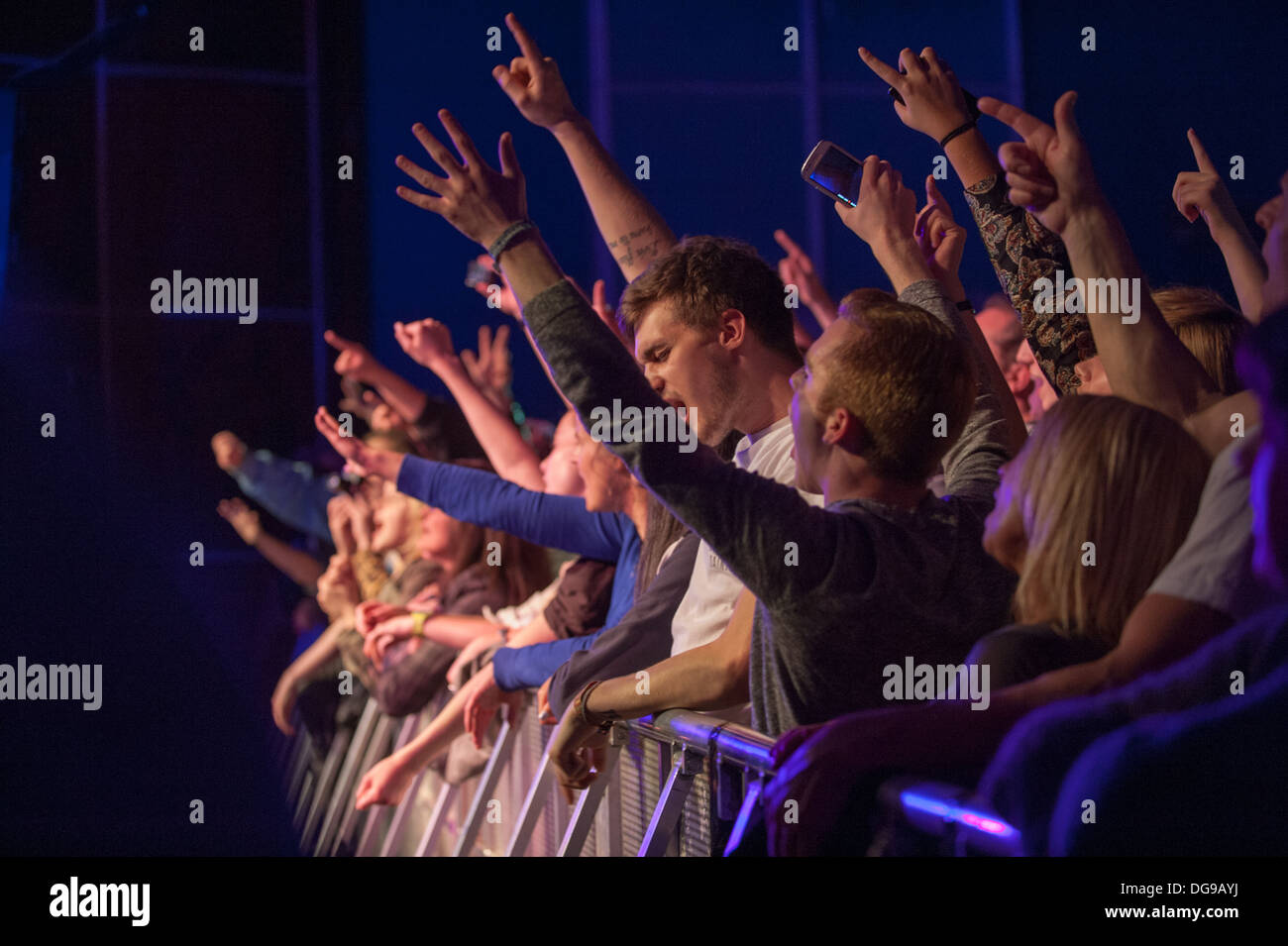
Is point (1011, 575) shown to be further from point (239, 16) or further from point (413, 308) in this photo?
point (239, 16)

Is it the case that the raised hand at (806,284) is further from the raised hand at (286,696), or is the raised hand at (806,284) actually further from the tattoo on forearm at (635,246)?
the raised hand at (286,696)

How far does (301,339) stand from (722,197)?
7.19ft

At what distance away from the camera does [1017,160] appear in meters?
1.65

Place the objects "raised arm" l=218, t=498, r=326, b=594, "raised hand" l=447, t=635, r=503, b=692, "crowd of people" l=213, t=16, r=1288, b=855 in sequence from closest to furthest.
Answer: "crowd of people" l=213, t=16, r=1288, b=855 < "raised hand" l=447, t=635, r=503, b=692 < "raised arm" l=218, t=498, r=326, b=594

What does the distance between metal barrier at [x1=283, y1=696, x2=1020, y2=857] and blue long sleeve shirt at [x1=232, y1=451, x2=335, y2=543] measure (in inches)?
64.6

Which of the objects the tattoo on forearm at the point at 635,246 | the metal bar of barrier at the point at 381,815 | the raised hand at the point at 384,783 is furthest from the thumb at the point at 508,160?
the metal bar of barrier at the point at 381,815

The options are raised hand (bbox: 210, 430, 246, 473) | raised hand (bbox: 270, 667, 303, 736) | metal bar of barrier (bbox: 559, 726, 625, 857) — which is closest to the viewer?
metal bar of barrier (bbox: 559, 726, 625, 857)

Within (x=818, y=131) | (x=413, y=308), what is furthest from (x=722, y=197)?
(x=413, y=308)

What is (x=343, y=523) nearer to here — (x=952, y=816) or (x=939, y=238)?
(x=939, y=238)

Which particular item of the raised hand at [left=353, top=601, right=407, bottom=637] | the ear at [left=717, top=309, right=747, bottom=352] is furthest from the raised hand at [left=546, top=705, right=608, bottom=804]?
the raised hand at [left=353, top=601, right=407, bottom=637]

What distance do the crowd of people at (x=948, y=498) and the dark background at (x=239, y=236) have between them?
7.86 feet

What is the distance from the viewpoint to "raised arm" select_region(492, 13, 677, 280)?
1919 mm

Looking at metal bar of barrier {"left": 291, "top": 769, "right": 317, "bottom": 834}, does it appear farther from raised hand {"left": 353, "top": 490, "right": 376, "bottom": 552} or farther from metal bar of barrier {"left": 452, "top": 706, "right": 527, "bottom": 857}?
metal bar of barrier {"left": 452, "top": 706, "right": 527, "bottom": 857}

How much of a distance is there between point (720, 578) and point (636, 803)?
48 centimetres
